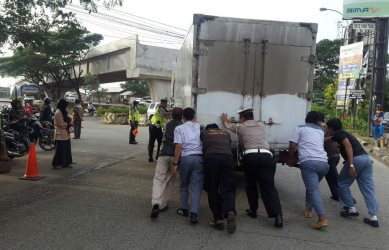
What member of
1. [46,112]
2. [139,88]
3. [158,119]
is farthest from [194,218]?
[139,88]

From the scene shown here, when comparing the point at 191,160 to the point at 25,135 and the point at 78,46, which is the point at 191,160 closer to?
the point at 25,135

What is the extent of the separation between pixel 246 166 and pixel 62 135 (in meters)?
4.95

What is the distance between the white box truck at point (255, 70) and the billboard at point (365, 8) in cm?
1733

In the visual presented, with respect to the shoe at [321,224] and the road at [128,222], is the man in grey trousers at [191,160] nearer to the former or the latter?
the road at [128,222]

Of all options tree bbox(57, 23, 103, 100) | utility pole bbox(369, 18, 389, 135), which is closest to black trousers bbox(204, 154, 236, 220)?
utility pole bbox(369, 18, 389, 135)

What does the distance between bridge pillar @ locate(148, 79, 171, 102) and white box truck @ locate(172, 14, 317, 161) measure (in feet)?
92.9

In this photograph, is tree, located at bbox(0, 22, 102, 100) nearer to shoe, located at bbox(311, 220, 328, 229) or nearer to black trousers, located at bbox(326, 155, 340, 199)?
black trousers, located at bbox(326, 155, 340, 199)

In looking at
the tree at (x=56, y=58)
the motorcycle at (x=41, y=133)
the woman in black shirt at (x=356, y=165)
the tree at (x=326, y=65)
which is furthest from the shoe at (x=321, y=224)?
the tree at (x=326, y=65)

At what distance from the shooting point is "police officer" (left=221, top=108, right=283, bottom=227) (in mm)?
5727

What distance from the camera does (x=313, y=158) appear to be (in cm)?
589

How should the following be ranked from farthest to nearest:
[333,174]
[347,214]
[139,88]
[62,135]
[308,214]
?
[139,88], [62,135], [333,174], [347,214], [308,214]

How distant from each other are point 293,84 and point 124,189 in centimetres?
353

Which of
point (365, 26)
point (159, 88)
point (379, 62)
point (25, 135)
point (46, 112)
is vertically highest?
point (365, 26)

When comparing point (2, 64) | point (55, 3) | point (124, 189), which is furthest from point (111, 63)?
point (124, 189)
